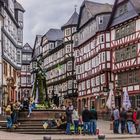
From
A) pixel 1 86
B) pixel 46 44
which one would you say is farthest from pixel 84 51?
pixel 46 44

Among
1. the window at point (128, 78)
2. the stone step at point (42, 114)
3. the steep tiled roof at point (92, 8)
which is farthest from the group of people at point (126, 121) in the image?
the steep tiled roof at point (92, 8)

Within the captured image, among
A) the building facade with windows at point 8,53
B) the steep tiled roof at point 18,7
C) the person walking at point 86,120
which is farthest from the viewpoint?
the steep tiled roof at point 18,7

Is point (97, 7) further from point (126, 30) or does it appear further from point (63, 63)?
point (63, 63)

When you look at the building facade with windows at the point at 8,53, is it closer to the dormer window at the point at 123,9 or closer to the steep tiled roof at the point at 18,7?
the steep tiled roof at the point at 18,7

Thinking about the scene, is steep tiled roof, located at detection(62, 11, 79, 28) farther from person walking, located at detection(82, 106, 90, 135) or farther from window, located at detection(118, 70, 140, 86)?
person walking, located at detection(82, 106, 90, 135)

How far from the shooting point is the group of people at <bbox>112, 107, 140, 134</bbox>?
94.8ft

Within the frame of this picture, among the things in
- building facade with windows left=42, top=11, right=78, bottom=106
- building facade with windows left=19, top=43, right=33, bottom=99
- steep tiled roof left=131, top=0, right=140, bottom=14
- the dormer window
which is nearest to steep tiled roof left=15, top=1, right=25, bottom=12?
building facade with windows left=42, top=11, right=78, bottom=106

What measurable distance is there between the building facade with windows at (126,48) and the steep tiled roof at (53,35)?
42.6 metres

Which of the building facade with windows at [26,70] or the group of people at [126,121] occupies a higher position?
the building facade with windows at [26,70]

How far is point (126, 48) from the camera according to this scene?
174ft

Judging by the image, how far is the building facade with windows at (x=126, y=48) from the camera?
5059 centimetres

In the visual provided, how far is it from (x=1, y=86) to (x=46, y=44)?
52106 mm

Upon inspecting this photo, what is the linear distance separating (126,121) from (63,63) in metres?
57.8

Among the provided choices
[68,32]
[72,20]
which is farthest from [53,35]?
[68,32]
